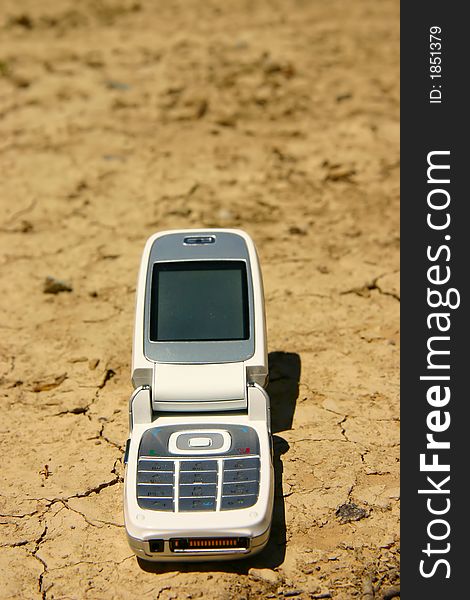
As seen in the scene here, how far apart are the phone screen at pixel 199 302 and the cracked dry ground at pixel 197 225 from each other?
2.25 feet

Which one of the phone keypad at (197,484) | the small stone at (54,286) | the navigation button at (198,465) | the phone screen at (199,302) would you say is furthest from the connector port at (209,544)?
the small stone at (54,286)

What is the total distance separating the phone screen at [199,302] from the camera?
4.42m

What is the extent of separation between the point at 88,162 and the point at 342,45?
323 centimetres

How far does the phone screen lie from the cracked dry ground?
26.9 inches

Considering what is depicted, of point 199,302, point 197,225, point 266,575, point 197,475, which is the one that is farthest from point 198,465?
point 197,225

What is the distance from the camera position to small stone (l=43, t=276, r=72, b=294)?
5867mm

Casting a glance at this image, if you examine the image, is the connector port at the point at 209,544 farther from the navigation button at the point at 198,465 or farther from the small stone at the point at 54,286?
the small stone at the point at 54,286

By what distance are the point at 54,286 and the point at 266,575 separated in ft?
9.02

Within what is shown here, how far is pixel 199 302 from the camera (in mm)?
4500

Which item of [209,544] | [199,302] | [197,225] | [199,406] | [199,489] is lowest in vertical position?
[209,544]

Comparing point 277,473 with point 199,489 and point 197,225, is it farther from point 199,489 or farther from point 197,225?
point 197,225

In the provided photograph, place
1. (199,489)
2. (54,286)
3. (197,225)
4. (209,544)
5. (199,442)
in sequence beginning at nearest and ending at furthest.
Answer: (209,544)
(199,489)
(199,442)
(54,286)
(197,225)

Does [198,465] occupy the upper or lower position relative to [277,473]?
upper

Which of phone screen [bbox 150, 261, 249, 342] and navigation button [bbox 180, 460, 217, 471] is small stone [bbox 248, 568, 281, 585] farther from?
phone screen [bbox 150, 261, 249, 342]
